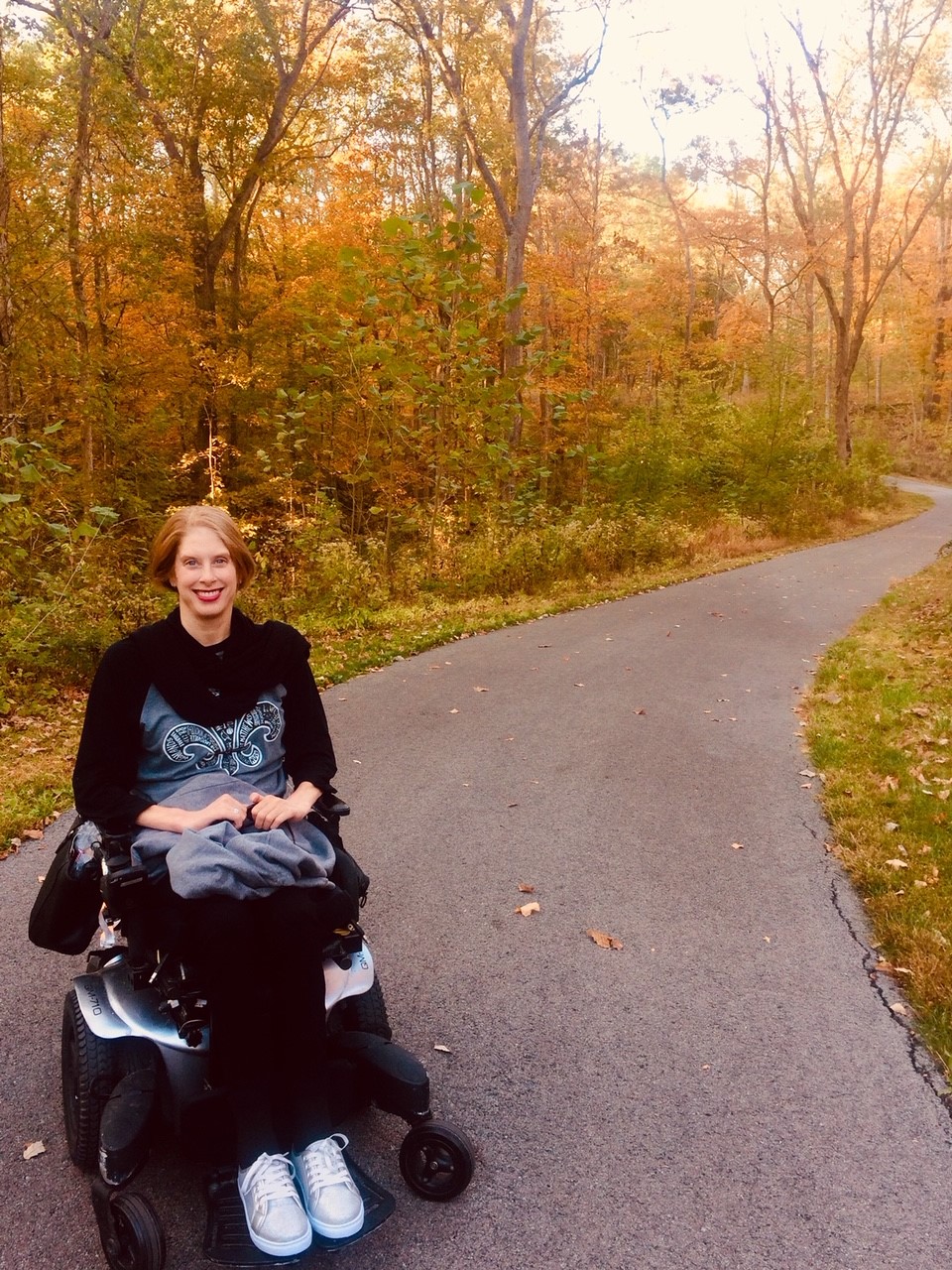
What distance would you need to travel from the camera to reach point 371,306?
30.4 ft

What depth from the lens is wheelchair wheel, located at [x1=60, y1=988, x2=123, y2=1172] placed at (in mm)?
2254

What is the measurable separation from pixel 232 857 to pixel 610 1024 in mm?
1624

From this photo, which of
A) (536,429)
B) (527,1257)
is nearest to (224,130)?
(536,429)

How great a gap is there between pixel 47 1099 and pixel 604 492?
1764 cm

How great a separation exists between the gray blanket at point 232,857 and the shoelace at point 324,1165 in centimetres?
63

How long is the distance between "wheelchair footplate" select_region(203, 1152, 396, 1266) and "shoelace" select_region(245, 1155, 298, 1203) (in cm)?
9

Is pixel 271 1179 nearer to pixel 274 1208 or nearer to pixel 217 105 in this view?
pixel 274 1208

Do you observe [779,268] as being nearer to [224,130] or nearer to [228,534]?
[224,130]

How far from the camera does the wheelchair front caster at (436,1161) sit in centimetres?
221

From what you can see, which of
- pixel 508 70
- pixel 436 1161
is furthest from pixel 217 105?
pixel 436 1161

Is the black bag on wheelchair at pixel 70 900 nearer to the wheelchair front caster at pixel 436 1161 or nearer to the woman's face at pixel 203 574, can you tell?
the woman's face at pixel 203 574

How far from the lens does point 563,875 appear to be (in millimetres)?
4184

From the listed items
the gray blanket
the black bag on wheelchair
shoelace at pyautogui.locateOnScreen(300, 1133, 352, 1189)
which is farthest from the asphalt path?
the gray blanket

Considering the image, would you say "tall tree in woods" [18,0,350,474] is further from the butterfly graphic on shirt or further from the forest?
the butterfly graphic on shirt
